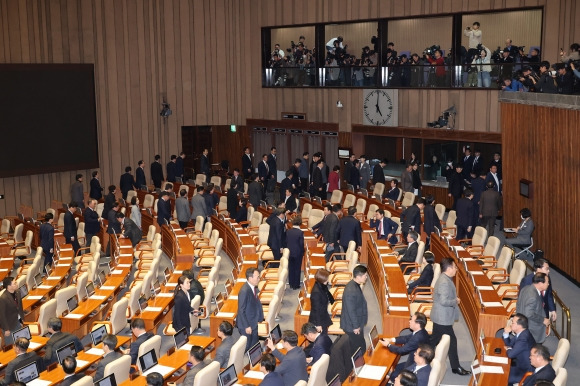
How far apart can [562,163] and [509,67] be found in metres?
5.50

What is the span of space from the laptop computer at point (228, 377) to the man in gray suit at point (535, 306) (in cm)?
418

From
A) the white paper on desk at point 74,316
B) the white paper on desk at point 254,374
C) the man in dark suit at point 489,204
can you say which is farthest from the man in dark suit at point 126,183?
the white paper on desk at point 254,374

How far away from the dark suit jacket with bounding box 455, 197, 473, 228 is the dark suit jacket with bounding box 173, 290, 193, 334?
7470 millimetres

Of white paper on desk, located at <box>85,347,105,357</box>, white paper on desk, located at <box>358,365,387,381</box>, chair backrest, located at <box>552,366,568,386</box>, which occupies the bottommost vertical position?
white paper on desk, located at <box>85,347,105,357</box>

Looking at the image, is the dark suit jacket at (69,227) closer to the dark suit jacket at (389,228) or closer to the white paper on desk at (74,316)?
the white paper on desk at (74,316)

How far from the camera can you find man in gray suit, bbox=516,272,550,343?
10.2m

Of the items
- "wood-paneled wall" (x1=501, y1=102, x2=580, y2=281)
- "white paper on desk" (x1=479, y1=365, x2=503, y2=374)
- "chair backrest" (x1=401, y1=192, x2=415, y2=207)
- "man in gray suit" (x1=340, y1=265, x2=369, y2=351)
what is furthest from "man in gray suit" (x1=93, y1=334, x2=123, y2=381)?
"chair backrest" (x1=401, y1=192, x2=415, y2=207)

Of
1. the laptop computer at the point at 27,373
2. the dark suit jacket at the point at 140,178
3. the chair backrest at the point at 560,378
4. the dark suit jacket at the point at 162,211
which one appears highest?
the dark suit jacket at the point at 140,178

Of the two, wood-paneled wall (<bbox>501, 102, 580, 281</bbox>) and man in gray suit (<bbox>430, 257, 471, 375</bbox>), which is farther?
wood-paneled wall (<bbox>501, 102, 580, 281</bbox>)

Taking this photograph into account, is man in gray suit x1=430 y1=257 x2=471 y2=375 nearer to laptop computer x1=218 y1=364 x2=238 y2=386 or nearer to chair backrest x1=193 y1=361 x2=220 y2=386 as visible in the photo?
laptop computer x1=218 y1=364 x2=238 y2=386

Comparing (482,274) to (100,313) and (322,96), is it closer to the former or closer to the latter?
(100,313)

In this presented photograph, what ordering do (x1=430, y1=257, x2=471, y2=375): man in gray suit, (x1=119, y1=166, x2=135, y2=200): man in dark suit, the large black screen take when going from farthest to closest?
(x1=119, y1=166, x2=135, y2=200): man in dark suit, the large black screen, (x1=430, y1=257, x2=471, y2=375): man in gray suit

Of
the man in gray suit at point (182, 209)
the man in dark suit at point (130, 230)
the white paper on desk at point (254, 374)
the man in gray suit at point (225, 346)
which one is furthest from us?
the man in gray suit at point (182, 209)

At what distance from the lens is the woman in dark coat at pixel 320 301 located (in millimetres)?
10805
